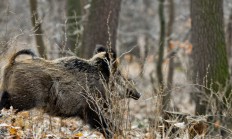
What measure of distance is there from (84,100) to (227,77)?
3813 millimetres

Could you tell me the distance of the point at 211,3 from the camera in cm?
990

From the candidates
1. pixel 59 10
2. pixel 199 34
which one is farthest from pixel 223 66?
pixel 59 10

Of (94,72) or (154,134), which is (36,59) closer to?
A: (94,72)

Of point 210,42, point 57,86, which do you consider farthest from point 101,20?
point 57,86

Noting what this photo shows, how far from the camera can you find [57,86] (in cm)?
752

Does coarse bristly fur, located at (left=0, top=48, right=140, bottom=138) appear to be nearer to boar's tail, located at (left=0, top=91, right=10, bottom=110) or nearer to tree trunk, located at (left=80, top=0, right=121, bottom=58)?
boar's tail, located at (left=0, top=91, right=10, bottom=110)

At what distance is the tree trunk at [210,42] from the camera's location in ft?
32.6

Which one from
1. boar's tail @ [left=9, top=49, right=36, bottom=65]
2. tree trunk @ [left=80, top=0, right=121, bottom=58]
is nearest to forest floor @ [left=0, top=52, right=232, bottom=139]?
boar's tail @ [left=9, top=49, right=36, bottom=65]

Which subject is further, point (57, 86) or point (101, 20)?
point (101, 20)

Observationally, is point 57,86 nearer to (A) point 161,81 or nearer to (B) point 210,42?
(A) point 161,81

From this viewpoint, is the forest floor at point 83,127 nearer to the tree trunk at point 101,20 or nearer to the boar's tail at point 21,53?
the boar's tail at point 21,53

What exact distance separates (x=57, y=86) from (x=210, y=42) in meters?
3.97

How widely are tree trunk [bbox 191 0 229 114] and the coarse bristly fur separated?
8.35 ft

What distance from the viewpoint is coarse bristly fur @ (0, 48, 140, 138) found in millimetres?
7195
